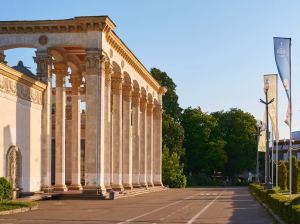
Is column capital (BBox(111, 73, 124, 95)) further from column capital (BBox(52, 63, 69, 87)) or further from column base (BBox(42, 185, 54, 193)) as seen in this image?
column base (BBox(42, 185, 54, 193))

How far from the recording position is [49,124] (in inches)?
1465

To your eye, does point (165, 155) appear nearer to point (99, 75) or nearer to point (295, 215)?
point (99, 75)

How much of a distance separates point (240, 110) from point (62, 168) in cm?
6461

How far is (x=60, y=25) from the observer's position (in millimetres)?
36938

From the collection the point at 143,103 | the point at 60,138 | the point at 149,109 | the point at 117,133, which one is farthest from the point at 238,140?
the point at 60,138

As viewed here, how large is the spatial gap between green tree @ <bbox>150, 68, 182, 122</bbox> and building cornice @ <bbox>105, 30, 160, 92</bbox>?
2901 cm

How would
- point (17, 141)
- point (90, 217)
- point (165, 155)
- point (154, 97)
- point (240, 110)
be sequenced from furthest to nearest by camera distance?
point (240, 110), point (165, 155), point (154, 97), point (17, 141), point (90, 217)

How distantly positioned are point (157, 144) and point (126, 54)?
70.9ft

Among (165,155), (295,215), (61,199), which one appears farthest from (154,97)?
(295,215)

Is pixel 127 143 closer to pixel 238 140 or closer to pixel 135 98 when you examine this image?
pixel 135 98

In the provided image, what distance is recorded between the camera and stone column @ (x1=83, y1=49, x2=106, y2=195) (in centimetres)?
3606

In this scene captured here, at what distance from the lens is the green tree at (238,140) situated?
315 ft

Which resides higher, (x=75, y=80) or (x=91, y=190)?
(x=75, y=80)

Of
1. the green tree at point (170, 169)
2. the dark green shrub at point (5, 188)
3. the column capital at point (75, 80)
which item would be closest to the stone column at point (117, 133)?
the column capital at point (75, 80)
